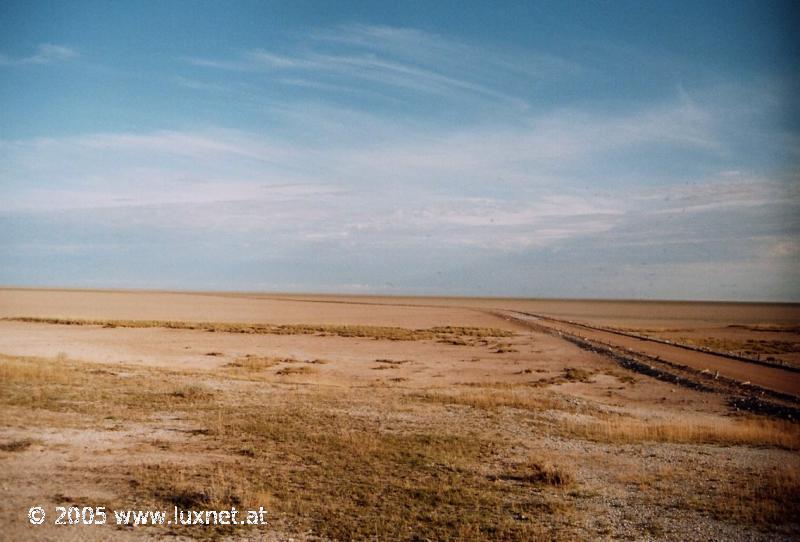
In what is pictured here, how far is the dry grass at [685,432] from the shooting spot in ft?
46.5

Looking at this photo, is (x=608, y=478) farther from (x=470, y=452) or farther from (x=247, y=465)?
(x=247, y=465)

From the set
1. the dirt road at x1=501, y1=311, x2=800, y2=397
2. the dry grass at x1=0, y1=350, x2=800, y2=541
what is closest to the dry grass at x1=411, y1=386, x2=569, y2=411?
the dry grass at x1=0, y1=350, x2=800, y2=541

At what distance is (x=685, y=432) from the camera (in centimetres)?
1477

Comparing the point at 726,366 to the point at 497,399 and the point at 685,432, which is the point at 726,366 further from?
the point at 685,432

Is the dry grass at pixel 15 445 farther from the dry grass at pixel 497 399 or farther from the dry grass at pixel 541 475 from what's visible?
the dry grass at pixel 497 399

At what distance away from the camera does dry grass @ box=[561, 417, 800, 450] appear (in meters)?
14.2

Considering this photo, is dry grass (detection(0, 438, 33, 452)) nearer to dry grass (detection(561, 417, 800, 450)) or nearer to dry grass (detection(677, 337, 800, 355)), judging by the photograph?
dry grass (detection(561, 417, 800, 450))

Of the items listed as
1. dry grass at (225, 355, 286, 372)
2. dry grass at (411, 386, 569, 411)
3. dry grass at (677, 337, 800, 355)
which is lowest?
dry grass at (225, 355, 286, 372)

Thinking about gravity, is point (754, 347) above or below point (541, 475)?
below

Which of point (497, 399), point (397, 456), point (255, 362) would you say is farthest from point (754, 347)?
point (397, 456)

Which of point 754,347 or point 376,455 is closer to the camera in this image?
point 376,455

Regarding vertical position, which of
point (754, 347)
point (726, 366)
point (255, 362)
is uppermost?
point (726, 366)

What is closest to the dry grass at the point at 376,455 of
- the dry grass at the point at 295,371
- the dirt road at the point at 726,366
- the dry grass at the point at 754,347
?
the dry grass at the point at 295,371

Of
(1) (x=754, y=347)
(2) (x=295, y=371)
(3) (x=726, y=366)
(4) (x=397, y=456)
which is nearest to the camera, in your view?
(4) (x=397, y=456)
